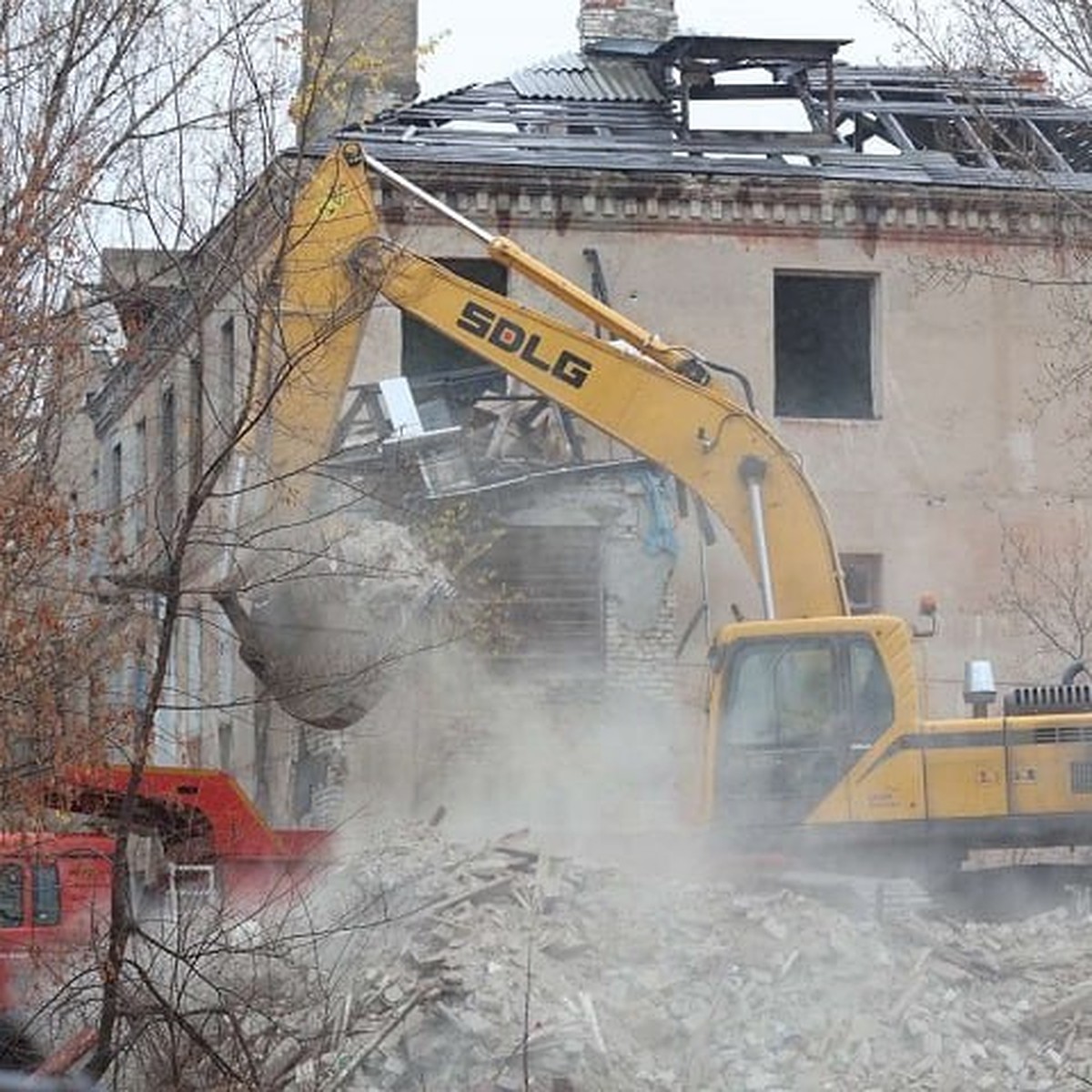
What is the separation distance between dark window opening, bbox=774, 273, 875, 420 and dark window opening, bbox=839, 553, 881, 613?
1.50m

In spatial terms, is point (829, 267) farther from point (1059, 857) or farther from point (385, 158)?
point (1059, 857)

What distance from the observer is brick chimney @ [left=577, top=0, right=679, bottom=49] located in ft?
96.1

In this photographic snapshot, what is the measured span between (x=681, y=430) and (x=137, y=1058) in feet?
25.5

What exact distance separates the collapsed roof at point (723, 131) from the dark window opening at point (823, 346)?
1.30 m

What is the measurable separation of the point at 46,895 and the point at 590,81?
47.8ft

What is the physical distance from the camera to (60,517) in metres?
12.2

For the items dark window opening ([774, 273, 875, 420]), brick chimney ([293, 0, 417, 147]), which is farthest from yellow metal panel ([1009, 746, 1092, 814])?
dark window opening ([774, 273, 875, 420])

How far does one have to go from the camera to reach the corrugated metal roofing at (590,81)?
88.4ft

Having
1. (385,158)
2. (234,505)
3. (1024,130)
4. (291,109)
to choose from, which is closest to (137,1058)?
(234,505)

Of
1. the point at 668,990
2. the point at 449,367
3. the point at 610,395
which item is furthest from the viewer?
the point at 449,367

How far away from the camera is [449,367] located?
25.1 m

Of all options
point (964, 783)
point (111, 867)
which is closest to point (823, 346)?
point (964, 783)

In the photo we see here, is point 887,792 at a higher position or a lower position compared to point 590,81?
lower

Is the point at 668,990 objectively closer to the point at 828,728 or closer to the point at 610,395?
the point at 828,728
